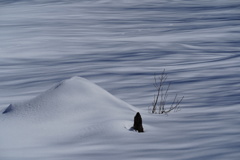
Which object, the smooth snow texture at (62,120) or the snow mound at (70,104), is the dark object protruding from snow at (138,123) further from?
the snow mound at (70,104)

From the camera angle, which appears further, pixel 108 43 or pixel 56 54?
pixel 108 43

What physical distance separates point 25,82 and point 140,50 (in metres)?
2.96

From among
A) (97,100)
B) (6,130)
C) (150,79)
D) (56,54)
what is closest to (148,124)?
(97,100)

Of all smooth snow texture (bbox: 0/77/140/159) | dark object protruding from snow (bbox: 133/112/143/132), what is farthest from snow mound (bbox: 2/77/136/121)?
dark object protruding from snow (bbox: 133/112/143/132)

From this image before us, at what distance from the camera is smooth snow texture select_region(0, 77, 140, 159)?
2390 mm

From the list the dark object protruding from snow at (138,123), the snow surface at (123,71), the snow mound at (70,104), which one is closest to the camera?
the snow surface at (123,71)

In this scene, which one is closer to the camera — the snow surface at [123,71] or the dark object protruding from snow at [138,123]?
the snow surface at [123,71]

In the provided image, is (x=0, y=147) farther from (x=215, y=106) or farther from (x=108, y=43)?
(x=108, y=43)

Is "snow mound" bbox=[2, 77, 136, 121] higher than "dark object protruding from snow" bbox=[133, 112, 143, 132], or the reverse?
"snow mound" bbox=[2, 77, 136, 121]

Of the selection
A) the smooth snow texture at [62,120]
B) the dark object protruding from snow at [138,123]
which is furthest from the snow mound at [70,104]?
the dark object protruding from snow at [138,123]

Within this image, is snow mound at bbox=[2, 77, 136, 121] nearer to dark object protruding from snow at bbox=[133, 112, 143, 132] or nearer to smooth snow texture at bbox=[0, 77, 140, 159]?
smooth snow texture at bbox=[0, 77, 140, 159]

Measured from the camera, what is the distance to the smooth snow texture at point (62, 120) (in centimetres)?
239

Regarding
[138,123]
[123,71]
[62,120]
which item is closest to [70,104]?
[62,120]

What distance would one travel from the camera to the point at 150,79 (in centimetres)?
570
